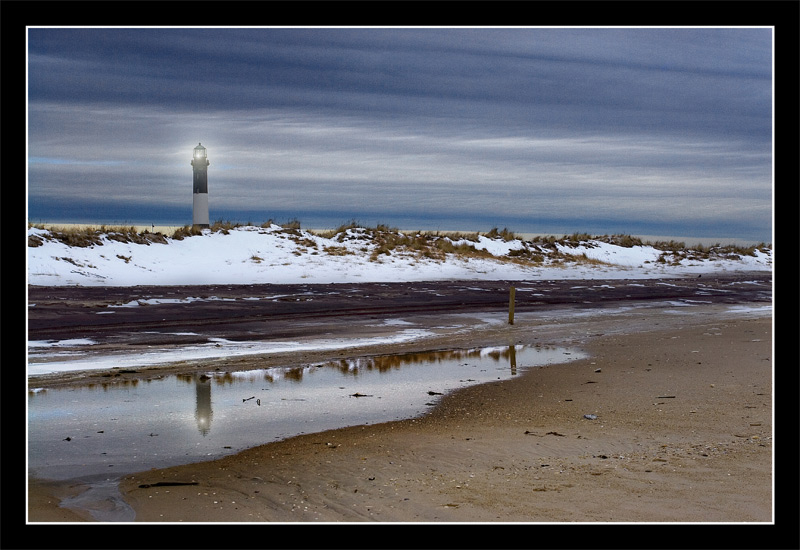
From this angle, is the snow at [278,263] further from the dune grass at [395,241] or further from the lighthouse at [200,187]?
the lighthouse at [200,187]

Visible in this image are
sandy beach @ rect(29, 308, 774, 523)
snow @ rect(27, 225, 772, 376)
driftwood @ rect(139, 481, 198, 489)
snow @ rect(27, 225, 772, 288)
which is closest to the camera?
sandy beach @ rect(29, 308, 774, 523)

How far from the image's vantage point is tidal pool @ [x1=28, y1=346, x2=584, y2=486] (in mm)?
7582

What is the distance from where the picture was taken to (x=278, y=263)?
34312 mm

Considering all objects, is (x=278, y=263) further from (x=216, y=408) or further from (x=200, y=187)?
(x=216, y=408)

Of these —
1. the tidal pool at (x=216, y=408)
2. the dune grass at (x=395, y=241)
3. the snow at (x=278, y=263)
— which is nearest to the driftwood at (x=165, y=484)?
the tidal pool at (x=216, y=408)

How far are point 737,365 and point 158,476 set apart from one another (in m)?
9.76

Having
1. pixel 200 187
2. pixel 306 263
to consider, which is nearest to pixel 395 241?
pixel 306 263

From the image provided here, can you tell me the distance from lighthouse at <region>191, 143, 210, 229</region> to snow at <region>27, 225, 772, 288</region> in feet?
23.1

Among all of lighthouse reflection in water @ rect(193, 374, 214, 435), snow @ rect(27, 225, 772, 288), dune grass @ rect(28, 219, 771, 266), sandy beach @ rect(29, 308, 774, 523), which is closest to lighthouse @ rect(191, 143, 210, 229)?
dune grass @ rect(28, 219, 771, 266)

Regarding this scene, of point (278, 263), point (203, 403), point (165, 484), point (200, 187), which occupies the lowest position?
point (165, 484)

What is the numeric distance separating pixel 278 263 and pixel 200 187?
1286 cm

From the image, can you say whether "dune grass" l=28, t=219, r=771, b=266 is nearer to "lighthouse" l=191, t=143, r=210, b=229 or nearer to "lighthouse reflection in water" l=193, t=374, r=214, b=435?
"lighthouse" l=191, t=143, r=210, b=229

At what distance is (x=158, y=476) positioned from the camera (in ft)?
22.2
